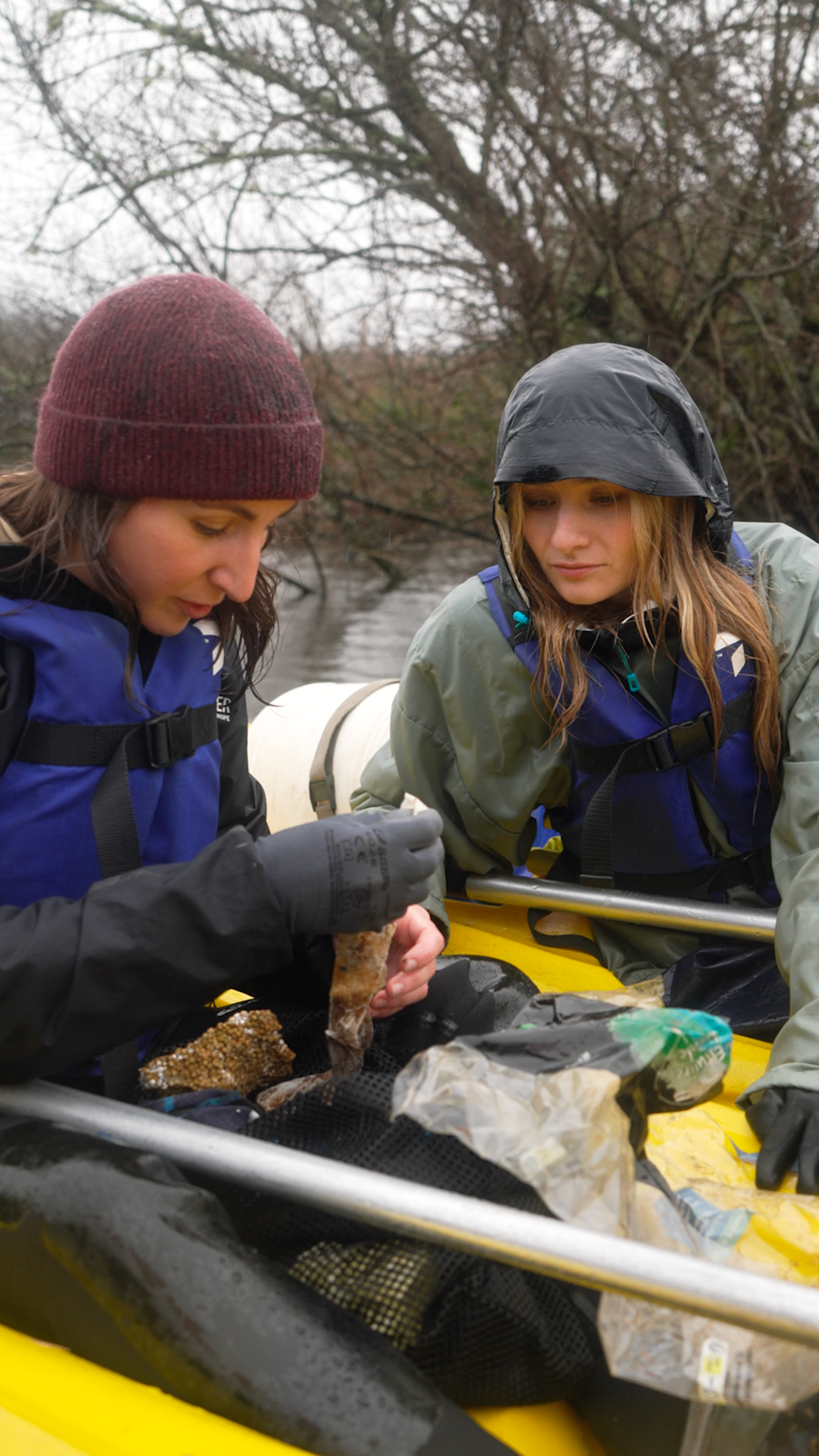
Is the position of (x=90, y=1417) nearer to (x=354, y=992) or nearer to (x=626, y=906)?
(x=354, y=992)

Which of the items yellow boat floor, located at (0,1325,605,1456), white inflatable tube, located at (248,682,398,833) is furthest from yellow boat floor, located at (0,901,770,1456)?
white inflatable tube, located at (248,682,398,833)

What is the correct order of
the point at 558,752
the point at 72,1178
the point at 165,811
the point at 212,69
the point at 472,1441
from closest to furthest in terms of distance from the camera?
the point at 472,1441 → the point at 72,1178 → the point at 165,811 → the point at 558,752 → the point at 212,69

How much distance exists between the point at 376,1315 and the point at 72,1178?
0.30 m

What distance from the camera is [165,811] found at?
55.7 inches

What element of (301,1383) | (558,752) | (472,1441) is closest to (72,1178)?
(301,1383)

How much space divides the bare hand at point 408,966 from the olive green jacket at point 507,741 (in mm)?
458

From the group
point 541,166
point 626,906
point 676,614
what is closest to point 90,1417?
point 626,906

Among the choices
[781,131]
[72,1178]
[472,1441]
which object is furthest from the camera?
[781,131]

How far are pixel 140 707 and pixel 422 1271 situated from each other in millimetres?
695

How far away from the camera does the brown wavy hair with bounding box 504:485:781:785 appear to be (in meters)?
1.83

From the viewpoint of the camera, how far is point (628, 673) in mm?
1908

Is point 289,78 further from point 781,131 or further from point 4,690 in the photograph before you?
point 4,690

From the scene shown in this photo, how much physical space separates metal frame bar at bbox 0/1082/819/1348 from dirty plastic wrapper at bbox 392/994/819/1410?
6cm

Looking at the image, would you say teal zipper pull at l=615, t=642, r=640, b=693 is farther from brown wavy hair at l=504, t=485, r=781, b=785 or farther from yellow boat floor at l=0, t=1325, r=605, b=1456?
yellow boat floor at l=0, t=1325, r=605, b=1456
